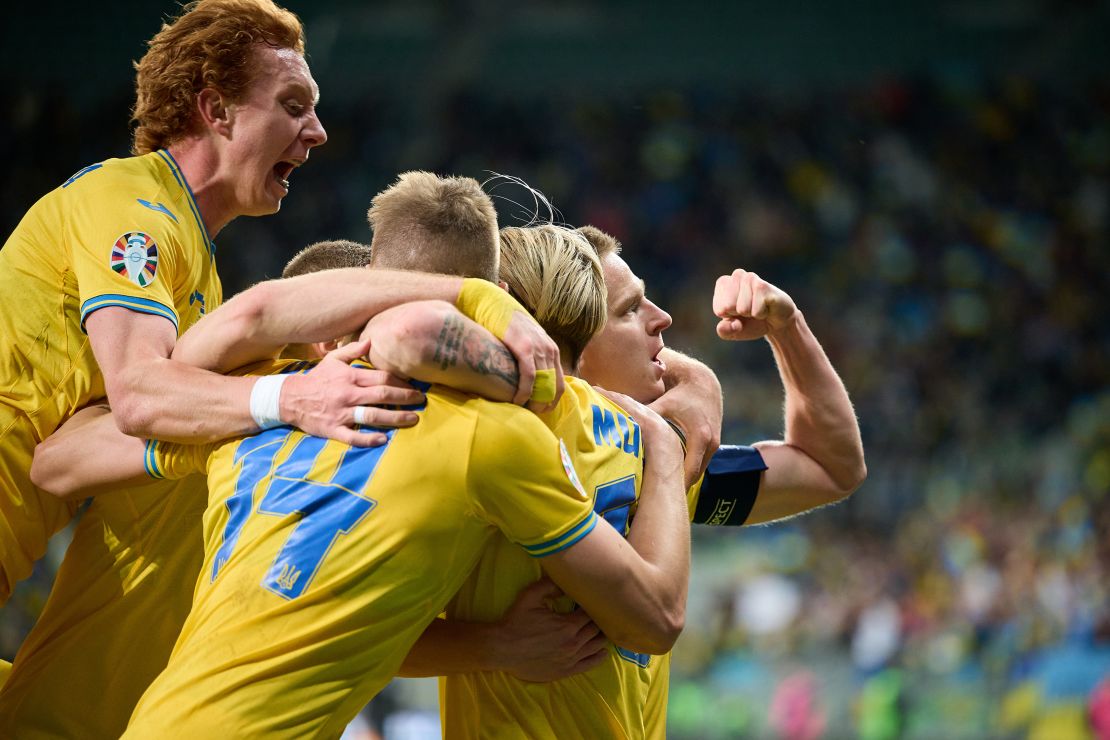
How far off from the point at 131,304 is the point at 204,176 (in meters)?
0.70

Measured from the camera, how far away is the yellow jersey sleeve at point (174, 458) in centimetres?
260

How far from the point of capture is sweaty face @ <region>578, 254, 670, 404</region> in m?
3.10

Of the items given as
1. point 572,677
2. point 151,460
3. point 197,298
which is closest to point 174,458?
point 151,460

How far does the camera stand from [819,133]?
624 inches

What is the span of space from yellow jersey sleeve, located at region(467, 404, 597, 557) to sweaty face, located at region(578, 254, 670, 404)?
844mm

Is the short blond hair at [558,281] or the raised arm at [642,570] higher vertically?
the short blond hair at [558,281]

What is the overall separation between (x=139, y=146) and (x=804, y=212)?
1252 centimetres

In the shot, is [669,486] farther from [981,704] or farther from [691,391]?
[981,704]

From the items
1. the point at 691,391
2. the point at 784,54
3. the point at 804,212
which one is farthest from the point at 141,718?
the point at 784,54

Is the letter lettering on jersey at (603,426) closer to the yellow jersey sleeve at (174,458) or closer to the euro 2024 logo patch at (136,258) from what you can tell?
the yellow jersey sleeve at (174,458)

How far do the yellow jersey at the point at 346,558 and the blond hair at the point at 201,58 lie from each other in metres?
1.57

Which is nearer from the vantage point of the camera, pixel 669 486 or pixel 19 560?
pixel 669 486

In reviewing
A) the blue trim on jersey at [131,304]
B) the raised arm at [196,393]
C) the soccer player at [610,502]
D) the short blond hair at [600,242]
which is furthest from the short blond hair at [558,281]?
the blue trim on jersey at [131,304]

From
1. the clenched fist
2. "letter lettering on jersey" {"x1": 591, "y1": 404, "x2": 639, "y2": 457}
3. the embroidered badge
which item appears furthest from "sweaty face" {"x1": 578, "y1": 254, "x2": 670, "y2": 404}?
the embroidered badge
